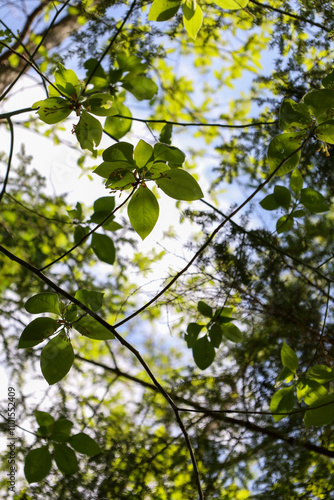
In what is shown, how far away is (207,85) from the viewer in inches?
119

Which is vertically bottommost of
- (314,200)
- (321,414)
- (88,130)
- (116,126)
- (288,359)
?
(321,414)

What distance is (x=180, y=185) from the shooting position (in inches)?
31.5

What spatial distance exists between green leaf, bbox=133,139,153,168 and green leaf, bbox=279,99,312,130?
1.06 feet

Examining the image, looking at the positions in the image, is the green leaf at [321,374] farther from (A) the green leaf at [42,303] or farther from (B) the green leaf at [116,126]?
(B) the green leaf at [116,126]

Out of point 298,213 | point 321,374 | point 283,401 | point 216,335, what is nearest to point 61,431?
point 216,335

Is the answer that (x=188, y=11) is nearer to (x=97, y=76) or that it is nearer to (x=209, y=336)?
(x=97, y=76)

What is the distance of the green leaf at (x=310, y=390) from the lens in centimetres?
101

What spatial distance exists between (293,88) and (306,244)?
57cm

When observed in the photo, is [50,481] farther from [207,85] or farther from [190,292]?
[207,85]

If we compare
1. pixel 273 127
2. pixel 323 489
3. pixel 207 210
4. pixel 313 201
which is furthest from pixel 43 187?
pixel 323 489

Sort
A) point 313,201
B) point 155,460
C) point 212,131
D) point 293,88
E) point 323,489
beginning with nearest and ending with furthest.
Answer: point 313,201, point 323,489, point 293,88, point 155,460, point 212,131

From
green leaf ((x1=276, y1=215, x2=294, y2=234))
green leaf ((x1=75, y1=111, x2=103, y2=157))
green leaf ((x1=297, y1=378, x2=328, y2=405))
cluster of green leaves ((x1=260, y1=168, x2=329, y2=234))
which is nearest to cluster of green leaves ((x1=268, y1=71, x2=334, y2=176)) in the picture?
cluster of green leaves ((x1=260, y1=168, x2=329, y2=234))

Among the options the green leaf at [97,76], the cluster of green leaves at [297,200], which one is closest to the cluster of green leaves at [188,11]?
the green leaf at [97,76]

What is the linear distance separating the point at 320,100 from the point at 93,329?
68 cm
